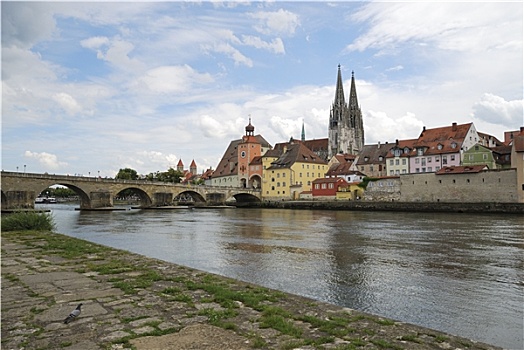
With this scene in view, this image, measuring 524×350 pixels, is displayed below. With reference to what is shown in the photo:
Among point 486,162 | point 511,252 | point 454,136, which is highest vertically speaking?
point 454,136

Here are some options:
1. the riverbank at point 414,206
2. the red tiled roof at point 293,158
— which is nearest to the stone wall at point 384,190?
the riverbank at point 414,206

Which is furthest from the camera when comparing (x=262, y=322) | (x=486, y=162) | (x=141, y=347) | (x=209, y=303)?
(x=486, y=162)

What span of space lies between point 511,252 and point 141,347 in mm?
16495

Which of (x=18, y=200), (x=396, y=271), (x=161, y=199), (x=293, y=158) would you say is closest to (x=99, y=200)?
(x=161, y=199)

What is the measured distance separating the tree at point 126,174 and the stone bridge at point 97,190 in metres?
27.1

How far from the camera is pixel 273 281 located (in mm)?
10945

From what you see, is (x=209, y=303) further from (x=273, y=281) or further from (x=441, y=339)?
(x=273, y=281)

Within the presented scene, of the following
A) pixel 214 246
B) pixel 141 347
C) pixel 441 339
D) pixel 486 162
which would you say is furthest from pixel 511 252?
pixel 486 162

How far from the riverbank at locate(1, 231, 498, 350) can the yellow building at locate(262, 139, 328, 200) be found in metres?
73.0

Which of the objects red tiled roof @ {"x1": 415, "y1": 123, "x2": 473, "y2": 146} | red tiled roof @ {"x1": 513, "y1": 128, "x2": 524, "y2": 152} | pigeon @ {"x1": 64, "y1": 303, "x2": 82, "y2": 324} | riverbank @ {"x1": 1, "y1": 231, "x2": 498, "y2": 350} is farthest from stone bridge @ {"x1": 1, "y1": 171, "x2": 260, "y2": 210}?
pigeon @ {"x1": 64, "y1": 303, "x2": 82, "y2": 324}

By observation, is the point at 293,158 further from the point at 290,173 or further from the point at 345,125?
the point at 345,125

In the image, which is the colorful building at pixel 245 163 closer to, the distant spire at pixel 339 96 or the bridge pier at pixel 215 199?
the bridge pier at pixel 215 199

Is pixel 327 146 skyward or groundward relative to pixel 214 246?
skyward

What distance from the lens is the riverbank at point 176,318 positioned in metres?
4.59
